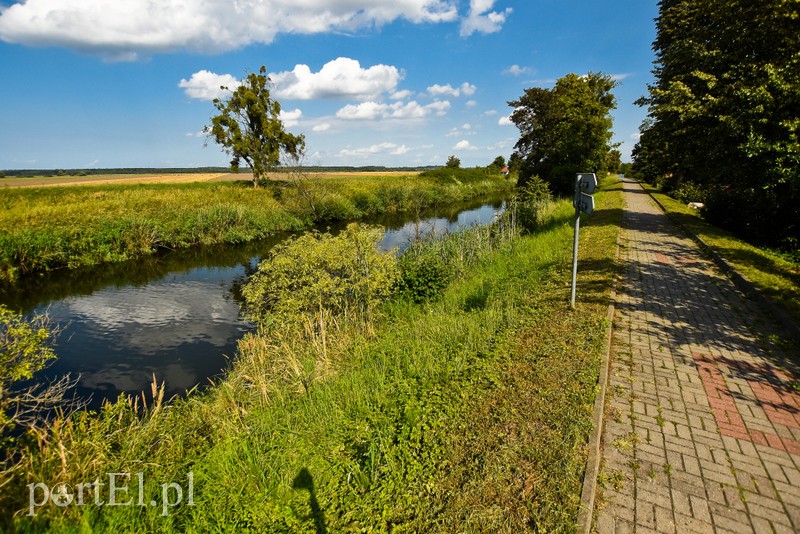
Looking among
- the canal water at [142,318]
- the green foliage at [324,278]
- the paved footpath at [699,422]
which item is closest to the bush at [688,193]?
the paved footpath at [699,422]

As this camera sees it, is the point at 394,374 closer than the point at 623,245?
Yes

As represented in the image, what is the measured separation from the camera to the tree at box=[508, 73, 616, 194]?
1206 inches

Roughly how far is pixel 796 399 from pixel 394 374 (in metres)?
5.15

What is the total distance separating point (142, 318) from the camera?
428 inches

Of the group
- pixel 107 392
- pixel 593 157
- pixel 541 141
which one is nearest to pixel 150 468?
pixel 107 392

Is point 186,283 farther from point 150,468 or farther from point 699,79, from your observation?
point 699,79

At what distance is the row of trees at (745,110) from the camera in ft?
35.5

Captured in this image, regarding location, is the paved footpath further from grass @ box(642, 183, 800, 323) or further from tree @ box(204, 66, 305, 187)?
tree @ box(204, 66, 305, 187)

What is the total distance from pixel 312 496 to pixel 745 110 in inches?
635

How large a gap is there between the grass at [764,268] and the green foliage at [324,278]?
8279 millimetres

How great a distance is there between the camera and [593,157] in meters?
31.1

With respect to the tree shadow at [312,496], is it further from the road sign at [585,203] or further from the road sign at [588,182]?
the road sign at [588,182]

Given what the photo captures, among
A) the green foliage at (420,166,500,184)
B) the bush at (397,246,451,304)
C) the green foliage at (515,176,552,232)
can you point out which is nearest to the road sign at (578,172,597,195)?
the bush at (397,246,451,304)

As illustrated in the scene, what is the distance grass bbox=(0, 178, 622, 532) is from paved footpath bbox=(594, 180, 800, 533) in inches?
16.4
